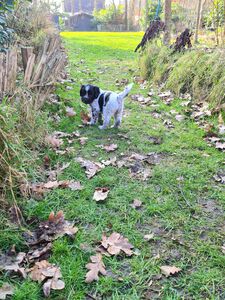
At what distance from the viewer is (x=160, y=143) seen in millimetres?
4137

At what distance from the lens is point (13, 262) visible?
2.04 m

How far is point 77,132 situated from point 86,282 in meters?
2.70

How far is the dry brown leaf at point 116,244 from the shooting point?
7.24 feet

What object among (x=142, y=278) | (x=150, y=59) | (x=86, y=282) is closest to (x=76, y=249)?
(x=86, y=282)

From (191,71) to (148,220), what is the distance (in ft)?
14.1

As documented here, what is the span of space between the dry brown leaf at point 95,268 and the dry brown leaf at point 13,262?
1.41 ft

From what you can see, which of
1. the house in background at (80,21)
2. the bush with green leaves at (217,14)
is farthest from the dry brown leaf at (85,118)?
the house in background at (80,21)

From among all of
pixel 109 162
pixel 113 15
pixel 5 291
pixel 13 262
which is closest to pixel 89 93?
pixel 109 162

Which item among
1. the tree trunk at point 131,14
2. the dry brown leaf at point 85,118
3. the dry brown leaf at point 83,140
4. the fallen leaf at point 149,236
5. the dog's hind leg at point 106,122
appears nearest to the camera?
the fallen leaf at point 149,236

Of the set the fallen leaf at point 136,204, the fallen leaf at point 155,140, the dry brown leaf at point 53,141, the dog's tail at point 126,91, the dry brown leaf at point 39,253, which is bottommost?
the fallen leaf at point 136,204

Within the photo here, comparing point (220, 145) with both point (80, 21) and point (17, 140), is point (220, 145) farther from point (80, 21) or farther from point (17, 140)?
point (80, 21)

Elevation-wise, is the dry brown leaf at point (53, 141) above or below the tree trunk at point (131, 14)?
below

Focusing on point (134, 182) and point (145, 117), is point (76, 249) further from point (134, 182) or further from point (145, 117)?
point (145, 117)

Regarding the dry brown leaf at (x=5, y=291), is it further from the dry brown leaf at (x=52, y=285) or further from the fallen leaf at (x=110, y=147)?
the fallen leaf at (x=110, y=147)
